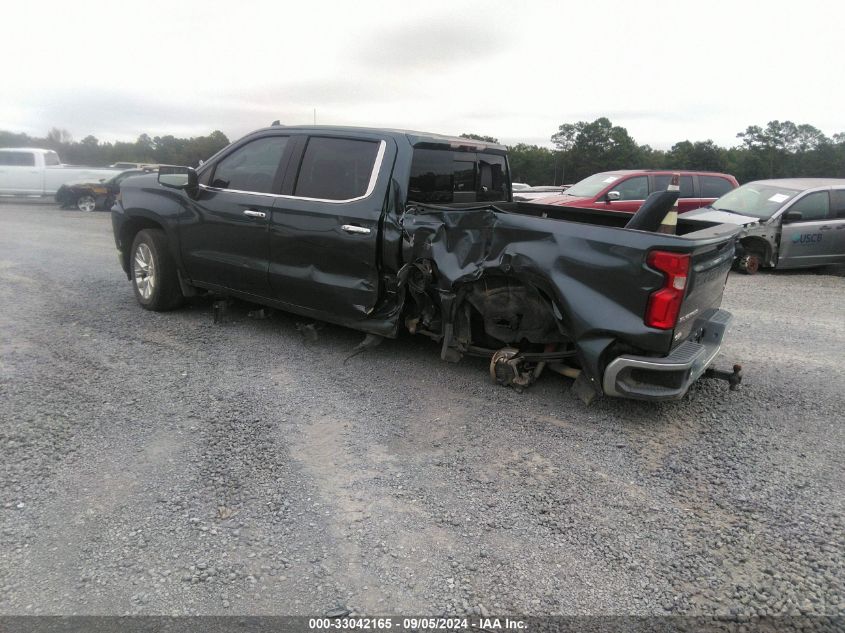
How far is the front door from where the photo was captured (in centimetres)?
531

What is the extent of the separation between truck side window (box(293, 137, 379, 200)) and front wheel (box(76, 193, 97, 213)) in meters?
18.0

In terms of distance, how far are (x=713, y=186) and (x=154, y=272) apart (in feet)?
37.9

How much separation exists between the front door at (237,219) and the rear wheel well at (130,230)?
65cm

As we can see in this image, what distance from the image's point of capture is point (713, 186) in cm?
1316

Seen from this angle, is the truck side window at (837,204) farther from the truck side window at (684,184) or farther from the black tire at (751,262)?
the truck side window at (684,184)

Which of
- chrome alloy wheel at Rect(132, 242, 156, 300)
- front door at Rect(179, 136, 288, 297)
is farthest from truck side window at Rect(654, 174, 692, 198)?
chrome alloy wheel at Rect(132, 242, 156, 300)

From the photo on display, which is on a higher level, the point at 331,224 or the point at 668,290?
the point at 331,224

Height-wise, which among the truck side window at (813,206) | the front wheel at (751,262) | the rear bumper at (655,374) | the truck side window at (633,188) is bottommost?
the rear bumper at (655,374)

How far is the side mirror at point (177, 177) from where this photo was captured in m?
5.71

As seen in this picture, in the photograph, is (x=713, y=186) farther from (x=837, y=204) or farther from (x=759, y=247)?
(x=759, y=247)

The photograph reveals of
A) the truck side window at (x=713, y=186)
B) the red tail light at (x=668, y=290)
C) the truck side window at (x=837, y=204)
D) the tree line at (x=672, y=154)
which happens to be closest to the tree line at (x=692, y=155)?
the tree line at (x=672, y=154)

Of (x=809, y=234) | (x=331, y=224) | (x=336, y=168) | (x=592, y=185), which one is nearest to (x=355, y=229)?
(x=331, y=224)

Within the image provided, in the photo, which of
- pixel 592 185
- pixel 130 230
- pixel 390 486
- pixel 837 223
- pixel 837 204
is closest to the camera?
pixel 390 486

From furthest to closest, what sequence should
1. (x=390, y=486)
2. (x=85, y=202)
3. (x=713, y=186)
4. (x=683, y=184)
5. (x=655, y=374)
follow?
(x=85, y=202)
(x=713, y=186)
(x=683, y=184)
(x=655, y=374)
(x=390, y=486)
